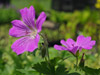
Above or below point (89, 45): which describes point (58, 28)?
below

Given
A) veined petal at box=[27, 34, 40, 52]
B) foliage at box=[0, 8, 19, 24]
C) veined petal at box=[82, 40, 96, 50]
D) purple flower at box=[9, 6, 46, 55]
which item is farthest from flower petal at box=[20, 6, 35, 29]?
foliage at box=[0, 8, 19, 24]

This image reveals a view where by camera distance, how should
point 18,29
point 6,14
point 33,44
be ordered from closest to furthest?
point 33,44, point 18,29, point 6,14

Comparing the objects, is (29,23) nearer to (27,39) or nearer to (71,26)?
(27,39)

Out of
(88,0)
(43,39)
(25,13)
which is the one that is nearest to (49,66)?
(43,39)

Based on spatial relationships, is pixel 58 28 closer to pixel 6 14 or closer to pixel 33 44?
pixel 6 14

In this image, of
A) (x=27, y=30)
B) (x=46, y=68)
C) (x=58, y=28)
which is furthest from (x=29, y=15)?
(x=58, y=28)

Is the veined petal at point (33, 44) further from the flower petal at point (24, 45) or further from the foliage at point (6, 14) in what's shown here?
the foliage at point (6, 14)

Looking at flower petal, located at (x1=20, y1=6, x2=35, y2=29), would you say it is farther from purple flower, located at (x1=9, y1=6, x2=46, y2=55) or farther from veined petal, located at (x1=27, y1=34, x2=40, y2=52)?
veined petal, located at (x1=27, y1=34, x2=40, y2=52)
